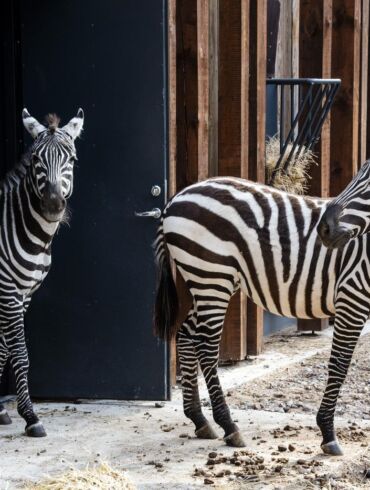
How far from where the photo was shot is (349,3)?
376 inches

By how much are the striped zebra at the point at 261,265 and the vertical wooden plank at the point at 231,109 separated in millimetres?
1868

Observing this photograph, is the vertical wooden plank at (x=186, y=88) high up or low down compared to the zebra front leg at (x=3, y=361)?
up

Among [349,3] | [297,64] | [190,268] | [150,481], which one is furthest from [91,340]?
[349,3]

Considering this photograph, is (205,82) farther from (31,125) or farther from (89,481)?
(89,481)

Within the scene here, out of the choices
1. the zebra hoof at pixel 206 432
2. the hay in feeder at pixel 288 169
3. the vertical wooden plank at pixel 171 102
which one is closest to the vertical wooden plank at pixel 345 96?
the hay in feeder at pixel 288 169

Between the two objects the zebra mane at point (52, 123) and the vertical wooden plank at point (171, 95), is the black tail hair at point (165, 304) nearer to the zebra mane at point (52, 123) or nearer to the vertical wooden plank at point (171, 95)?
the vertical wooden plank at point (171, 95)

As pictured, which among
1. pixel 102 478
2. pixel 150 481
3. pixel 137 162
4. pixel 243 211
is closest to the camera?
pixel 102 478

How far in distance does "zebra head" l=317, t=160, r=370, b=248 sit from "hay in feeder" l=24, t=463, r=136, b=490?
1.57m

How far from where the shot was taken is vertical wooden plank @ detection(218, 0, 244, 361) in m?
7.33

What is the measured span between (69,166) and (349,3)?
511cm

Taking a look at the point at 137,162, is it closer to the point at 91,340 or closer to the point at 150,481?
the point at 91,340

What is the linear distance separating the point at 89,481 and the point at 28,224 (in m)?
2.01

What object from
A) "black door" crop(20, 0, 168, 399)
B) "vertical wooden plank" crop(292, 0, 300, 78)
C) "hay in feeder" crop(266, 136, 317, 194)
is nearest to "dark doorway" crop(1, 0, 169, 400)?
"black door" crop(20, 0, 168, 399)

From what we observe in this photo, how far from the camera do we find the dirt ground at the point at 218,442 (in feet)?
15.4
